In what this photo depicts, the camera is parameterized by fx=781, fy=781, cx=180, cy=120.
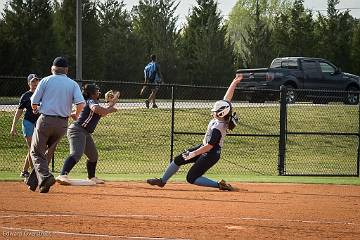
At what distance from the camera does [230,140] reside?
24.5 meters

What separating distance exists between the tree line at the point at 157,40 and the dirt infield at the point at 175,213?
22.0m

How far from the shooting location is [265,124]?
25594 mm

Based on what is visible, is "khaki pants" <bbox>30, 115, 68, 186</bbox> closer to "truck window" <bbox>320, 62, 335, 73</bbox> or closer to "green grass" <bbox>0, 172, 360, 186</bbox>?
"green grass" <bbox>0, 172, 360, 186</bbox>

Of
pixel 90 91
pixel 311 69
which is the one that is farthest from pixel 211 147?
pixel 311 69

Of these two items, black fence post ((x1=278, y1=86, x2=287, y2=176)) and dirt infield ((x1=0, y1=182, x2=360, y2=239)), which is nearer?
dirt infield ((x1=0, y1=182, x2=360, y2=239))

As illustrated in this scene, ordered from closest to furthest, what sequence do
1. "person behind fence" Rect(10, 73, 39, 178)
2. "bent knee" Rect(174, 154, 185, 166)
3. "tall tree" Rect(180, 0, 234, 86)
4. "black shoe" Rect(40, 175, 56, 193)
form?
"black shoe" Rect(40, 175, 56, 193), "bent knee" Rect(174, 154, 185, 166), "person behind fence" Rect(10, 73, 39, 178), "tall tree" Rect(180, 0, 234, 86)

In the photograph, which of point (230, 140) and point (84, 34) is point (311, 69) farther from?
point (84, 34)

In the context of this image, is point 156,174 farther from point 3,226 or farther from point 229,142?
point 3,226

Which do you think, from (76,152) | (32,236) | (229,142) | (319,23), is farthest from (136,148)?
(319,23)

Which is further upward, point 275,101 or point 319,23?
point 319,23

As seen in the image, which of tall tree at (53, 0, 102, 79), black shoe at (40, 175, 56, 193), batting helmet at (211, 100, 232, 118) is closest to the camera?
black shoe at (40, 175, 56, 193)

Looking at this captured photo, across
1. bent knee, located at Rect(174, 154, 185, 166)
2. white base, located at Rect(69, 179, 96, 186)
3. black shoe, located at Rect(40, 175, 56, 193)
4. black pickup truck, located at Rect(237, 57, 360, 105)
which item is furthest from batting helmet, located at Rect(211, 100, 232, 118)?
black pickup truck, located at Rect(237, 57, 360, 105)

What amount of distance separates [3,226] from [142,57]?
3255cm

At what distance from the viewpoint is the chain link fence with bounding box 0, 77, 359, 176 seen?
2058 cm
